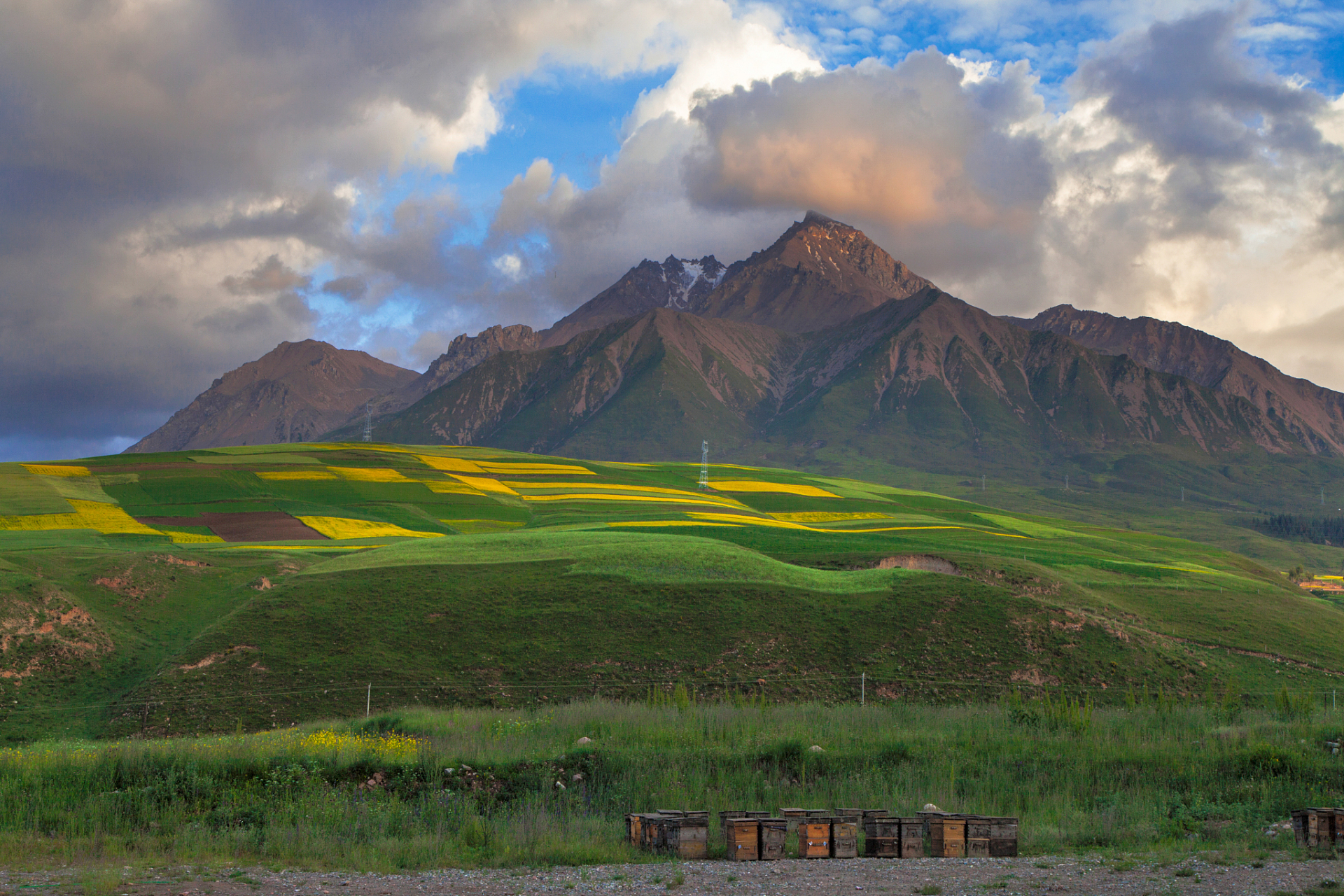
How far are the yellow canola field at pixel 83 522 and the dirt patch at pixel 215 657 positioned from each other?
44.8m

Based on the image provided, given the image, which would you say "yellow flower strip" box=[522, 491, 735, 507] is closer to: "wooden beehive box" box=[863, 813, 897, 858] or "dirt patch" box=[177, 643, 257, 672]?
"dirt patch" box=[177, 643, 257, 672]

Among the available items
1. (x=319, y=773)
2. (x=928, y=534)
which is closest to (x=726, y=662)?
(x=319, y=773)

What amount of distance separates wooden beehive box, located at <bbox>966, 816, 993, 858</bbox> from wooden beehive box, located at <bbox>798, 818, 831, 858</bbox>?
328cm

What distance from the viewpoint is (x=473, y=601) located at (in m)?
55.6

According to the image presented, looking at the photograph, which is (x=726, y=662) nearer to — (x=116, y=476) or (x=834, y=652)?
(x=834, y=652)

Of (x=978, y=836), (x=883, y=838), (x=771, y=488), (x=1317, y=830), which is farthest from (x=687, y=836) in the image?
(x=771, y=488)

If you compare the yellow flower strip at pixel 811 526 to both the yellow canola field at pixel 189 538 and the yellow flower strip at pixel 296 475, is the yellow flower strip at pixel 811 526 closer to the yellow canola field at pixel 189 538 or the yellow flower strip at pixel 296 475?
the yellow canola field at pixel 189 538

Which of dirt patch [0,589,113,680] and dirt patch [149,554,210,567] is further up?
dirt patch [149,554,210,567]

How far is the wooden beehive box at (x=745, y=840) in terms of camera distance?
20.9 m

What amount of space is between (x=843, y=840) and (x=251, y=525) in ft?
276

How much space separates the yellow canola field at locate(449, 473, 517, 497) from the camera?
13312 cm

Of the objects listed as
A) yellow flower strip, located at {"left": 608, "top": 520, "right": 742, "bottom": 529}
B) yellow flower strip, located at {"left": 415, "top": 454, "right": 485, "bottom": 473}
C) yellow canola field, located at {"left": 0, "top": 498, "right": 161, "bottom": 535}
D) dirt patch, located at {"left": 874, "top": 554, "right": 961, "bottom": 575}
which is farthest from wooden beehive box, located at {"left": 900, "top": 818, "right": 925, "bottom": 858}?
yellow flower strip, located at {"left": 415, "top": 454, "right": 485, "bottom": 473}

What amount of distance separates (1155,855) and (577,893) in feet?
41.9

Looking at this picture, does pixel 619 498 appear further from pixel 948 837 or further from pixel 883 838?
pixel 948 837
